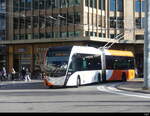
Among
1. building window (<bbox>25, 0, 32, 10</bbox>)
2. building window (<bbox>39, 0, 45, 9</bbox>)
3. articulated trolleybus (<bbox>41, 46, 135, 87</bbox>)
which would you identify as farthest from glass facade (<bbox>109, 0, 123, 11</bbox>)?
articulated trolleybus (<bbox>41, 46, 135, 87</bbox>)

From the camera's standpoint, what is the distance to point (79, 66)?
104 ft

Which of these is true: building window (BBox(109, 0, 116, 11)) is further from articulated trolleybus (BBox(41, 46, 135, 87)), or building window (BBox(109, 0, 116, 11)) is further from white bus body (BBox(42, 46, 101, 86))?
white bus body (BBox(42, 46, 101, 86))

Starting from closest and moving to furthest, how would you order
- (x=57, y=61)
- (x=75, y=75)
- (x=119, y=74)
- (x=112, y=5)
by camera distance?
(x=57, y=61) < (x=75, y=75) < (x=119, y=74) < (x=112, y=5)

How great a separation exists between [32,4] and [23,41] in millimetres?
6397

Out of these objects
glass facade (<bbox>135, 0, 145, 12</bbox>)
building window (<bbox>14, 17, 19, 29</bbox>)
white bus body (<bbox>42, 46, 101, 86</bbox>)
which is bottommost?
white bus body (<bbox>42, 46, 101, 86</bbox>)

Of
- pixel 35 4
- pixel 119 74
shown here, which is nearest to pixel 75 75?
Result: pixel 119 74

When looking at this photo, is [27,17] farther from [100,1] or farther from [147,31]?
[147,31]

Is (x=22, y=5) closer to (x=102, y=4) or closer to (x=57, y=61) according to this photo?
(x=102, y=4)

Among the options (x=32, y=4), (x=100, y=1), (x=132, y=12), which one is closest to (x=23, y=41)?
(x=32, y=4)

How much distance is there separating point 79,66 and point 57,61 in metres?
1.95

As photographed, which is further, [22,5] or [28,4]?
[22,5]

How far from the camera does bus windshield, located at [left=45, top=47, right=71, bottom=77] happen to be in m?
30.1

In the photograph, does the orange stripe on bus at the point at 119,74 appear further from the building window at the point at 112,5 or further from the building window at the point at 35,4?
the building window at the point at 35,4

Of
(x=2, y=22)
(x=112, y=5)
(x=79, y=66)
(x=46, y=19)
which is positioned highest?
(x=112, y=5)
